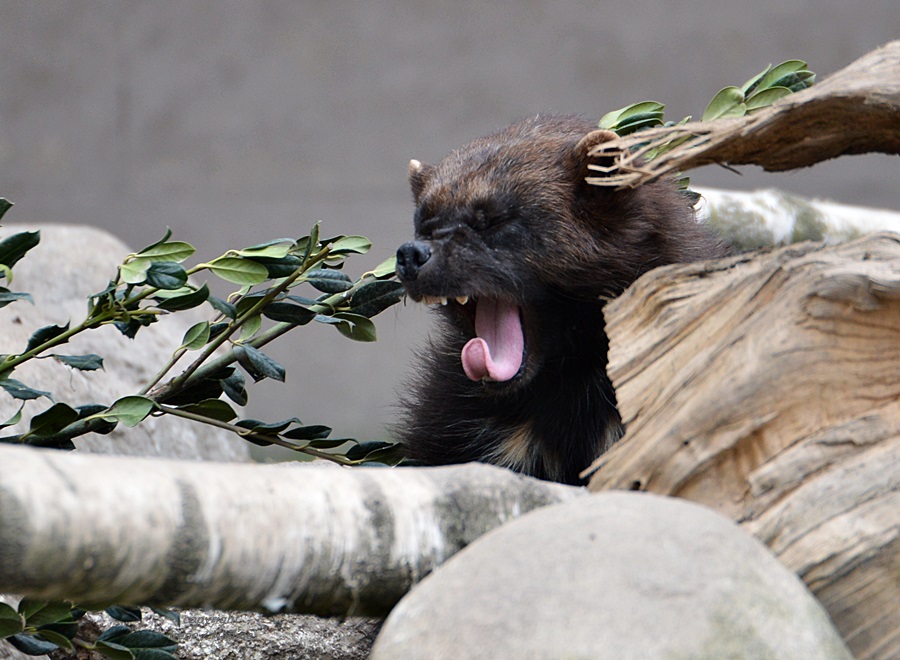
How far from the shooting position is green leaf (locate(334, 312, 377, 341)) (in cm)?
200

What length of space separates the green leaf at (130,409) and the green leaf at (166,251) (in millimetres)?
238

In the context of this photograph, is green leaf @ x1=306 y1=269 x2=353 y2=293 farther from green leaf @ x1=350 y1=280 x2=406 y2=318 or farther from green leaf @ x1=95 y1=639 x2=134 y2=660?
green leaf @ x1=95 y1=639 x2=134 y2=660

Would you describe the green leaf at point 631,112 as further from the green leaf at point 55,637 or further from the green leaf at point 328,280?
the green leaf at point 55,637

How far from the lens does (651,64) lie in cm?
566

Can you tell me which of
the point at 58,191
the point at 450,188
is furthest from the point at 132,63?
the point at 450,188

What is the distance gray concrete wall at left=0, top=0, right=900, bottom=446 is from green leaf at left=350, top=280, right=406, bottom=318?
375 centimetres

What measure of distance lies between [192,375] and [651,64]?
439 cm

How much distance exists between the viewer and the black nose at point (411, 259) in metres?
1.88

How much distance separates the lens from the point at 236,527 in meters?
1.08

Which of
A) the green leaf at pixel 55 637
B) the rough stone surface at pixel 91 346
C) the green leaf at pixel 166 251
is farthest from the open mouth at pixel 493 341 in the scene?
the rough stone surface at pixel 91 346

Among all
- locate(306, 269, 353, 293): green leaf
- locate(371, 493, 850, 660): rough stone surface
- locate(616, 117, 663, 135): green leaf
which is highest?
locate(616, 117, 663, 135): green leaf

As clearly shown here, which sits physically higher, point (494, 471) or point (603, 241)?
point (603, 241)

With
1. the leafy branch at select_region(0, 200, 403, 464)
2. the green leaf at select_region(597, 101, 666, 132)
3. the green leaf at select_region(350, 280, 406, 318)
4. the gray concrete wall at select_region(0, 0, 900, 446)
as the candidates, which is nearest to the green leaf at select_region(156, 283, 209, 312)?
the leafy branch at select_region(0, 200, 403, 464)

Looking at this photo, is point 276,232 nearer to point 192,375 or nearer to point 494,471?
point 192,375
